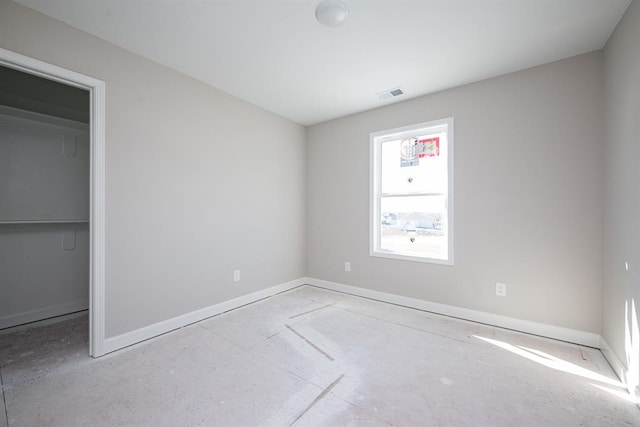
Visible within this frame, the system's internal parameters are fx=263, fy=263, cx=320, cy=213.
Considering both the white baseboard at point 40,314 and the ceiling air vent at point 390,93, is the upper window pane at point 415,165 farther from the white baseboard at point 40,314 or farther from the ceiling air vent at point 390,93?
the white baseboard at point 40,314

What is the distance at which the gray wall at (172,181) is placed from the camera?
2.20m

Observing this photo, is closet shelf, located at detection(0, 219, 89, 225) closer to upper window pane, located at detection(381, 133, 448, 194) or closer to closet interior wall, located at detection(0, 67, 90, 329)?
closet interior wall, located at detection(0, 67, 90, 329)

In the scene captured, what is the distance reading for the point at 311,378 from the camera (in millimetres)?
1860

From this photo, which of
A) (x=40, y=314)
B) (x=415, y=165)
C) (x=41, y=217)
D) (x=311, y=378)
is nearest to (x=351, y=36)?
(x=415, y=165)

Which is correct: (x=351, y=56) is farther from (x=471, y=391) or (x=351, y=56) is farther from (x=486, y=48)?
(x=471, y=391)

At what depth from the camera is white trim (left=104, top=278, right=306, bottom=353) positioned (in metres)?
2.24

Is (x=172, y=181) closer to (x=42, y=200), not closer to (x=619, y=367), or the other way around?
(x=42, y=200)

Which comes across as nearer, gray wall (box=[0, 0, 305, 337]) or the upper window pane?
gray wall (box=[0, 0, 305, 337])

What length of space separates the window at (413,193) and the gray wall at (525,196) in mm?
103

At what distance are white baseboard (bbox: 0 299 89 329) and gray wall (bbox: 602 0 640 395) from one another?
16.8 feet

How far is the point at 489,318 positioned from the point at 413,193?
1.59 meters

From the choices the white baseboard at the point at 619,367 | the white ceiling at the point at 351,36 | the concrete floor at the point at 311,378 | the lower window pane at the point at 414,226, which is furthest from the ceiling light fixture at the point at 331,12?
the white baseboard at the point at 619,367

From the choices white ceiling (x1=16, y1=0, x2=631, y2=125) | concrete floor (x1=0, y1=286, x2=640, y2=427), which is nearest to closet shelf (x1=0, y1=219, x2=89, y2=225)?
concrete floor (x1=0, y1=286, x2=640, y2=427)

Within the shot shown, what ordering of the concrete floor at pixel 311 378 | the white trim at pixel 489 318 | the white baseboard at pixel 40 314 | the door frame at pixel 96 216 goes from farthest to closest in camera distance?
the white baseboard at pixel 40 314 → the white trim at pixel 489 318 → the door frame at pixel 96 216 → the concrete floor at pixel 311 378
